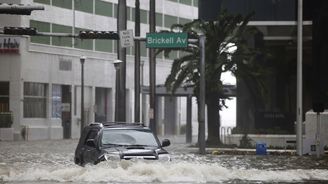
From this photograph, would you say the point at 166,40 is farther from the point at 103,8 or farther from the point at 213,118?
the point at 103,8

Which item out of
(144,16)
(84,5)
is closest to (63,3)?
(84,5)

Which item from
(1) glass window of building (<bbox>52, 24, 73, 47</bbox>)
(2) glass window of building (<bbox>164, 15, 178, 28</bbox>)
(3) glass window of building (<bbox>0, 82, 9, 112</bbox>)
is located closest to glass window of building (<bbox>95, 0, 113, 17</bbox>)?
(1) glass window of building (<bbox>52, 24, 73, 47</bbox>)

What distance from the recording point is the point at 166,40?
39.1 m

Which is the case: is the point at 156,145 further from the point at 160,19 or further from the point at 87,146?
the point at 160,19

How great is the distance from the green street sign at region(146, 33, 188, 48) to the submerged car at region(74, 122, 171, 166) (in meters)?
15.8

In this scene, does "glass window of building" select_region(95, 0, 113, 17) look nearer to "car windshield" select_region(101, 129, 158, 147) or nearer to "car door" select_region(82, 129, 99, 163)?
"car door" select_region(82, 129, 99, 163)

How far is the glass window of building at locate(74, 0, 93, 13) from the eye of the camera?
224 feet

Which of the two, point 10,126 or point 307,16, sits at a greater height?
point 307,16

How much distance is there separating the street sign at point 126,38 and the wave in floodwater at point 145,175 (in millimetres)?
15844

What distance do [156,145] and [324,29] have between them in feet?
85.4

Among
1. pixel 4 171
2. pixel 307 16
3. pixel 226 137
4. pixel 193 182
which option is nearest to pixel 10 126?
pixel 226 137

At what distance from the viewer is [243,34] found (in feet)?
145

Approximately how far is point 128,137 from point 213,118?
73.4 feet

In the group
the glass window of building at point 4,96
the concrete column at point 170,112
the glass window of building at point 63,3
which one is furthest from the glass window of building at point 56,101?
the concrete column at point 170,112
